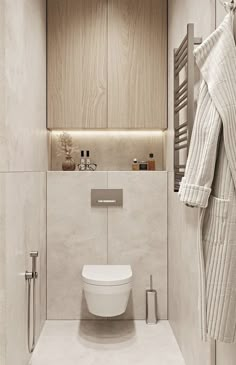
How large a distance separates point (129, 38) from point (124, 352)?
2.32 m

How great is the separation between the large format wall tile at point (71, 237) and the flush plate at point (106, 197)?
4 centimetres

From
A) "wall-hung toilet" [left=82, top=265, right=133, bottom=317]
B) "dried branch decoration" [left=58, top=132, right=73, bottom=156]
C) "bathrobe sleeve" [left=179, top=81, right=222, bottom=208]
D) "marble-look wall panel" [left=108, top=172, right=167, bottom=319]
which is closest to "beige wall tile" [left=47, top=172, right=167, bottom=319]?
"marble-look wall panel" [left=108, top=172, right=167, bottom=319]

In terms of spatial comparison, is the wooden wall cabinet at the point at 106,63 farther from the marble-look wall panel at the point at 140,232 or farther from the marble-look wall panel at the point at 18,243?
the marble-look wall panel at the point at 18,243

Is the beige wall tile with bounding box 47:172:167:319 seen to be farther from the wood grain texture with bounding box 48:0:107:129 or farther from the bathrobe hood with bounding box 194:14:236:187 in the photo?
the bathrobe hood with bounding box 194:14:236:187

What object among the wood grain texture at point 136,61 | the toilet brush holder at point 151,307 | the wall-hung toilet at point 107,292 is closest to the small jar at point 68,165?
the wood grain texture at point 136,61

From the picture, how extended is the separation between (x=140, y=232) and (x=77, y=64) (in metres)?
1.43

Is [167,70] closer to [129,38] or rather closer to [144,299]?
[129,38]

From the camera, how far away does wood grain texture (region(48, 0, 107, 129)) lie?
3010mm

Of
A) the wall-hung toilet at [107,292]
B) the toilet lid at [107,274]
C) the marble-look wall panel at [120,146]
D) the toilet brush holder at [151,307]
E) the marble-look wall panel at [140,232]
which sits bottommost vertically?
the toilet brush holder at [151,307]

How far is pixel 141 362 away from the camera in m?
2.33

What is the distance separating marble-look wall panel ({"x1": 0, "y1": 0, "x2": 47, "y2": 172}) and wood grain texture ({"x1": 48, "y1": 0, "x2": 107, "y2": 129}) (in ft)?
0.38

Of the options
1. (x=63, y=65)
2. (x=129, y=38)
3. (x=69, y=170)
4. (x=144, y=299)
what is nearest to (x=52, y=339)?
(x=144, y=299)

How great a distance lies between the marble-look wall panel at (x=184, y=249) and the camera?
1.91 metres

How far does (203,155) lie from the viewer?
55.3 inches
